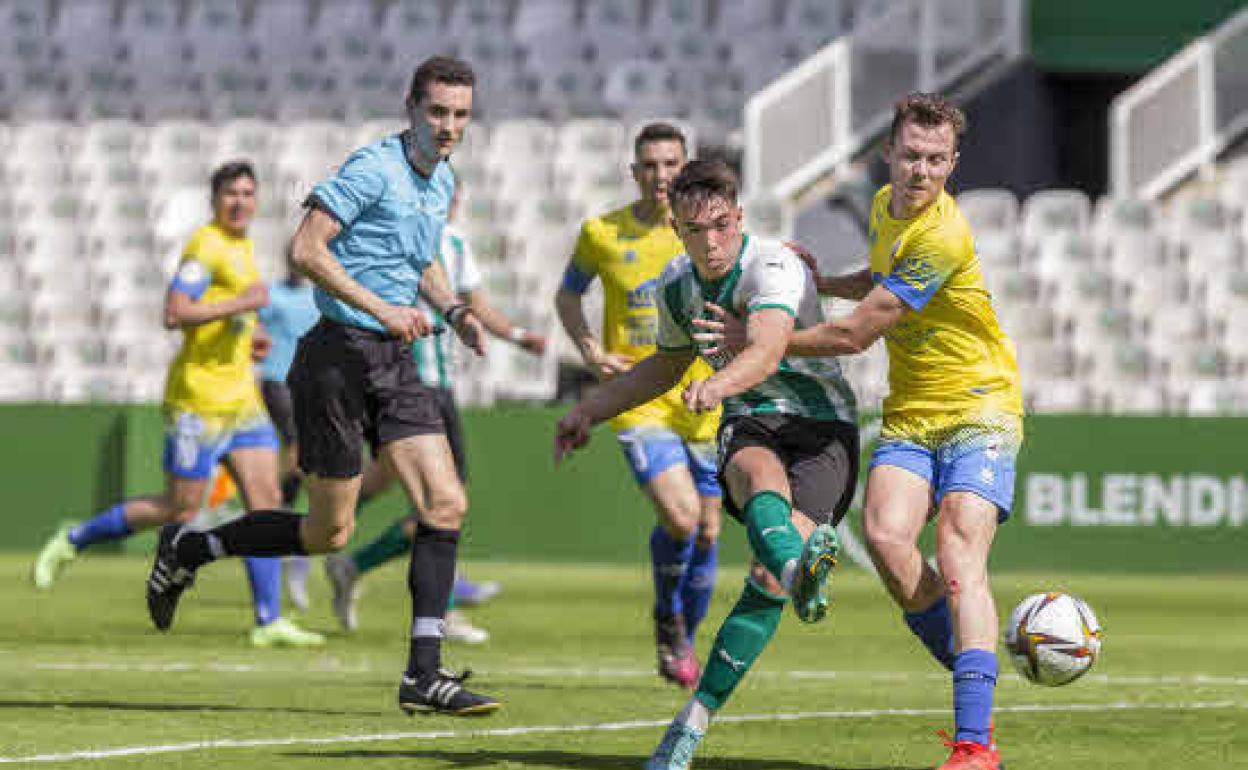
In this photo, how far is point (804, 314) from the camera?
7547 mm

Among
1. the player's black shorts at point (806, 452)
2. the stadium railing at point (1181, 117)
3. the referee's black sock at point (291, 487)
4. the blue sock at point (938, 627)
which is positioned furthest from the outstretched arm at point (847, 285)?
the stadium railing at point (1181, 117)

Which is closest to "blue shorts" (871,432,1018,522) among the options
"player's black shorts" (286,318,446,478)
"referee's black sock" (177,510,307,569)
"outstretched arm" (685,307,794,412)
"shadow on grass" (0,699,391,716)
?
"outstretched arm" (685,307,794,412)

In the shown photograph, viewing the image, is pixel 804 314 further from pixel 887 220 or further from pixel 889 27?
pixel 889 27

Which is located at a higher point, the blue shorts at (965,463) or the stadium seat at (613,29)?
the stadium seat at (613,29)

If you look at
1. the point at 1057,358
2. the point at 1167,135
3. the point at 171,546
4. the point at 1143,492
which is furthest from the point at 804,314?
the point at 1167,135

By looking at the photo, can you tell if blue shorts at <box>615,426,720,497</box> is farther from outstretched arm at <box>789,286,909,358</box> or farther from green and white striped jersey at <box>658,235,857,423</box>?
outstretched arm at <box>789,286,909,358</box>

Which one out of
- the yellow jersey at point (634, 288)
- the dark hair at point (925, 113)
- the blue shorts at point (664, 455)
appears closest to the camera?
the dark hair at point (925, 113)

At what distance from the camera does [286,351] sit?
554 inches

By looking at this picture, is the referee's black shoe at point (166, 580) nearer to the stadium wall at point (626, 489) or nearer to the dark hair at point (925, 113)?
the dark hair at point (925, 113)

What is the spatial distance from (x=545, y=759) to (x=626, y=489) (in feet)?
34.8

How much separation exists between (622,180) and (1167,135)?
5410 millimetres

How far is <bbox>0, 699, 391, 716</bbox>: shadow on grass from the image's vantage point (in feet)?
28.8

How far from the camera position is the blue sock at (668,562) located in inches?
412

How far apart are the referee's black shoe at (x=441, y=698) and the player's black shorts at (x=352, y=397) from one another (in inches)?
37.1
